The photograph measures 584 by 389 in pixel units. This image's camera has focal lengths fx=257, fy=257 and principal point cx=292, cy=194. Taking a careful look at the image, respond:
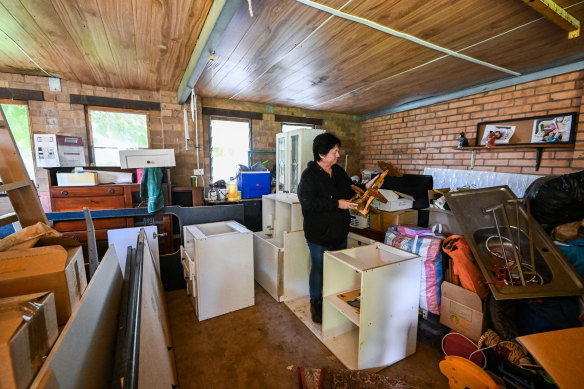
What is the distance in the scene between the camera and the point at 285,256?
7.96 ft

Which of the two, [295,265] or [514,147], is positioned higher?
[514,147]

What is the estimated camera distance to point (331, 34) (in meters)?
1.91

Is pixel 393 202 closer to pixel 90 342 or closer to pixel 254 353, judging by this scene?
pixel 254 353

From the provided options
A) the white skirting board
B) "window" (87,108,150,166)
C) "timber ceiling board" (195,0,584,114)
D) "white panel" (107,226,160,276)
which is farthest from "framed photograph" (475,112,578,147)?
"window" (87,108,150,166)

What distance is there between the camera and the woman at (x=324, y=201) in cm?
195

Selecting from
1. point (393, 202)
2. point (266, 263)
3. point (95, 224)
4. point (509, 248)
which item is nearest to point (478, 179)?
point (393, 202)

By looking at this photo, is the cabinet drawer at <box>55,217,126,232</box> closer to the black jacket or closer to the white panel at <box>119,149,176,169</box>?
the white panel at <box>119,149,176,169</box>

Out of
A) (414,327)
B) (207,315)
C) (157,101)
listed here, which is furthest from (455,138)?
(157,101)

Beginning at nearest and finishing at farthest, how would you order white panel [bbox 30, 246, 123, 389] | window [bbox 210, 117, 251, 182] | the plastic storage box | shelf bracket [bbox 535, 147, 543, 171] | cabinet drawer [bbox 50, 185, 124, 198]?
white panel [bbox 30, 246, 123, 389] → cabinet drawer [bbox 50, 185, 124, 198] → shelf bracket [bbox 535, 147, 543, 171] → the plastic storage box → window [bbox 210, 117, 251, 182]

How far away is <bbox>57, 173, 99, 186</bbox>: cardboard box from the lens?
8.70ft

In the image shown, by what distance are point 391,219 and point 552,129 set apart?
1.98 metres

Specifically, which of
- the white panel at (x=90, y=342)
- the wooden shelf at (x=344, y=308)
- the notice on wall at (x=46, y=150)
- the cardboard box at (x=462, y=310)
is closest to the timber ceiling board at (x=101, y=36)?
the notice on wall at (x=46, y=150)

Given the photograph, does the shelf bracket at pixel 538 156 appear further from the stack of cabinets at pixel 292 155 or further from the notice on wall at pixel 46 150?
the notice on wall at pixel 46 150

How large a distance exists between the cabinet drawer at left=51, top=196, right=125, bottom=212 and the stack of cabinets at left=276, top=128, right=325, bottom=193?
6.00ft
